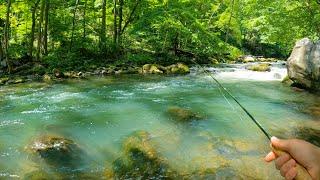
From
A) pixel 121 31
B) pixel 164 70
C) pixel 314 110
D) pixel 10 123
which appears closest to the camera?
pixel 10 123

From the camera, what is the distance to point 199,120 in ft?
32.0

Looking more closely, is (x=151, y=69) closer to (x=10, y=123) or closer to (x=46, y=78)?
(x=46, y=78)

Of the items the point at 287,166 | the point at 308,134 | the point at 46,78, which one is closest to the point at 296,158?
the point at 287,166

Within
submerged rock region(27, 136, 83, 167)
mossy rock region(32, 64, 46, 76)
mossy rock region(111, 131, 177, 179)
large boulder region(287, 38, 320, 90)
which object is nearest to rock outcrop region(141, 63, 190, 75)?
mossy rock region(32, 64, 46, 76)

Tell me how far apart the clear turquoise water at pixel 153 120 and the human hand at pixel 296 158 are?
454cm

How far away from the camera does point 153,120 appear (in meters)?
9.77

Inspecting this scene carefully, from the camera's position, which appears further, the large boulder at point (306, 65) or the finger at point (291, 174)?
the large boulder at point (306, 65)

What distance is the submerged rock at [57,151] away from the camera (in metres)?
6.78

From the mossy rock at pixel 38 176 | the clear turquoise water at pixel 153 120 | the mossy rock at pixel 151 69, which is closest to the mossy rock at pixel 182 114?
the clear turquoise water at pixel 153 120

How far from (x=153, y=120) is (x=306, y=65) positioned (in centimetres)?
758

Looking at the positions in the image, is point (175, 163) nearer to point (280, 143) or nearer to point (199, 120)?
point (199, 120)

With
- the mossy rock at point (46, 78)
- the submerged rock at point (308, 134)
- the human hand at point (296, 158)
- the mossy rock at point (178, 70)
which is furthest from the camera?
the mossy rock at point (178, 70)

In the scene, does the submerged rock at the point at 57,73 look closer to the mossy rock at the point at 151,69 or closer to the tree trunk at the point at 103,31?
the mossy rock at the point at 151,69

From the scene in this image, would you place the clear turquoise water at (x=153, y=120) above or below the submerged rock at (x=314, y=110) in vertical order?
below
